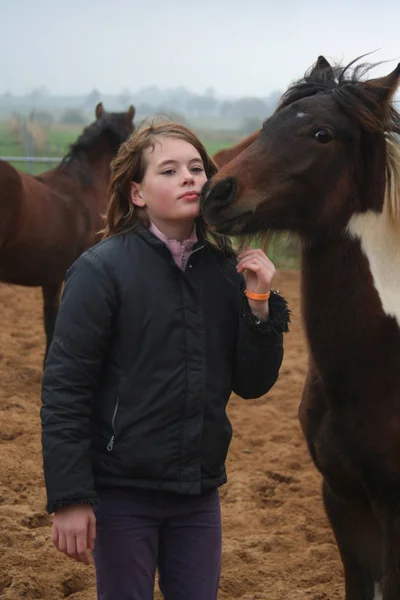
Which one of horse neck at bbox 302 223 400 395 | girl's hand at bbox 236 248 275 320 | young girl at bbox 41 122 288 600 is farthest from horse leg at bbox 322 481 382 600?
girl's hand at bbox 236 248 275 320

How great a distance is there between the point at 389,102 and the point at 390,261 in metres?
0.43

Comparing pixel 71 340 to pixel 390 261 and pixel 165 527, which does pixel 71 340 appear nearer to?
pixel 165 527

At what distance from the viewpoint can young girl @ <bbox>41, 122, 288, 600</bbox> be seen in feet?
6.01

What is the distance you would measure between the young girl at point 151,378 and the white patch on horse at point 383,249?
0.30 metres

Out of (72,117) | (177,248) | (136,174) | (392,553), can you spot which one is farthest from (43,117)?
(392,553)

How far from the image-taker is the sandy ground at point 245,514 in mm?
3020

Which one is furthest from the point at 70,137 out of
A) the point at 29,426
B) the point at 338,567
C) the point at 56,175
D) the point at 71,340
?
the point at 71,340

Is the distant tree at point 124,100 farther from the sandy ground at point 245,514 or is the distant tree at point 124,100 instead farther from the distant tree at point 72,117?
the sandy ground at point 245,514

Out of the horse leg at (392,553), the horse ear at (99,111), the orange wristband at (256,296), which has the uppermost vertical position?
the horse ear at (99,111)

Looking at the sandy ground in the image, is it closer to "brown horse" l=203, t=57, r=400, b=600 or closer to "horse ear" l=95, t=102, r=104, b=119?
"brown horse" l=203, t=57, r=400, b=600

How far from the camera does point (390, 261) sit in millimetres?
2127

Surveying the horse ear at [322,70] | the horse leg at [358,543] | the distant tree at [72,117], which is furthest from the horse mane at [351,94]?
the distant tree at [72,117]

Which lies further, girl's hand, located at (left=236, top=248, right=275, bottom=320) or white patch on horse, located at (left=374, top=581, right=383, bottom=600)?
white patch on horse, located at (left=374, top=581, right=383, bottom=600)

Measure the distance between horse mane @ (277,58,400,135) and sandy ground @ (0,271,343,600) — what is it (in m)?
1.86
